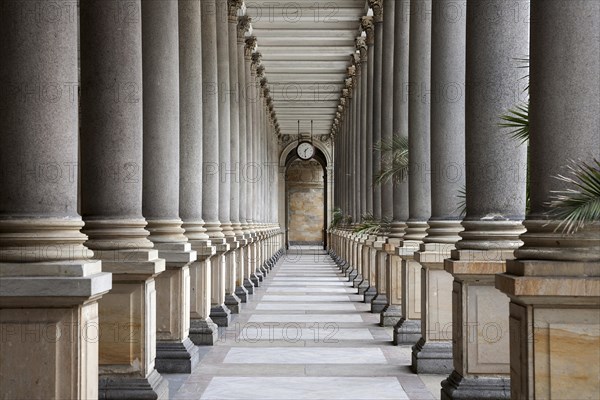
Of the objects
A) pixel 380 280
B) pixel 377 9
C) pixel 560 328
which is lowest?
pixel 380 280

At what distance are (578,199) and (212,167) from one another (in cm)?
1107

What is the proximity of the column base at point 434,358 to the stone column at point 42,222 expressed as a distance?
17.9 feet

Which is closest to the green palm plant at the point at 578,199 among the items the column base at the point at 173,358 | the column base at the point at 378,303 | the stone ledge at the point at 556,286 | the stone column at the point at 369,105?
the stone ledge at the point at 556,286

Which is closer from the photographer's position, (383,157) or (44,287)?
(44,287)

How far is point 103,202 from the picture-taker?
359 inches

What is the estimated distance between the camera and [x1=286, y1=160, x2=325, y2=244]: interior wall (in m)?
74.0

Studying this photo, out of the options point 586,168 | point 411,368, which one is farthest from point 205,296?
point 586,168

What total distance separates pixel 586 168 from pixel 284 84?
123ft

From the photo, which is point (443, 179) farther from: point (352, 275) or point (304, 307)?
point (352, 275)

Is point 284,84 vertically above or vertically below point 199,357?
above

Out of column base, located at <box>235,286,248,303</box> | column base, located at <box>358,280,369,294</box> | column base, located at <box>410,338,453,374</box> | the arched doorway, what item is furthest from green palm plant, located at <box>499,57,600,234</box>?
the arched doorway

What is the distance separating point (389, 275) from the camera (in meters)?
16.2

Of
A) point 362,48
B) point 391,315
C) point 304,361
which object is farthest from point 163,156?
point 362,48

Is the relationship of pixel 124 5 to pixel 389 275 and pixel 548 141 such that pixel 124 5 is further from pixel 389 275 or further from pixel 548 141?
pixel 389 275
